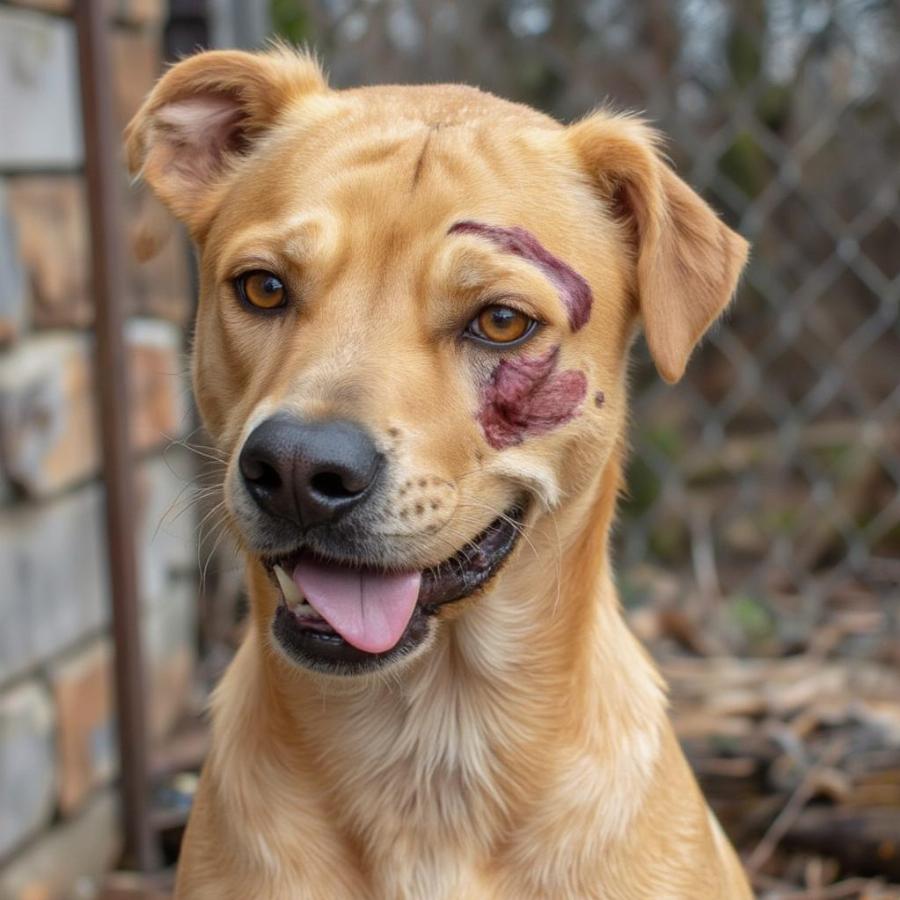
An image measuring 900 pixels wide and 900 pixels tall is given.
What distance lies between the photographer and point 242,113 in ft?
9.78

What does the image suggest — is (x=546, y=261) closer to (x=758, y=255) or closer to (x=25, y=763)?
(x=25, y=763)

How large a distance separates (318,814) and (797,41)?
4.11 m

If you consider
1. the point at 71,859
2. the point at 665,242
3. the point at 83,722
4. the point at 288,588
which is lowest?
the point at 71,859

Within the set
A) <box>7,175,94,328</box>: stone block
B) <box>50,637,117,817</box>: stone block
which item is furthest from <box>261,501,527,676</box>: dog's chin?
<box>50,637,117,817</box>: stone block

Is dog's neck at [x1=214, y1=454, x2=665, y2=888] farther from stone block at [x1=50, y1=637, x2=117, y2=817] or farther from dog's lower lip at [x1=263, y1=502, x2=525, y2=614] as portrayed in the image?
stone block at [x1=50, y1=637, x2=117, y2=817]

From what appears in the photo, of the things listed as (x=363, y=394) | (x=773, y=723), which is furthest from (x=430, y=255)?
(x=773, y=723)

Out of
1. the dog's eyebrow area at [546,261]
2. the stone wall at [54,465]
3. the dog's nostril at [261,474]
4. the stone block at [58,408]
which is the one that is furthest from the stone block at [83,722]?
the dog's eyebrow area at [546,261]

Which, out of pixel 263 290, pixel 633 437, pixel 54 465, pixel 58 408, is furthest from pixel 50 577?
pixel 633 437

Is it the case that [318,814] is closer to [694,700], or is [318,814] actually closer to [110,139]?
[110,139]

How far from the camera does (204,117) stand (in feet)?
9.74

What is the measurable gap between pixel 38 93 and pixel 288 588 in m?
2.12

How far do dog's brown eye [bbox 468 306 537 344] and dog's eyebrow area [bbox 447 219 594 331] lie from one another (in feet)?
0.30

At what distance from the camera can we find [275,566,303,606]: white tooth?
7.91 ft

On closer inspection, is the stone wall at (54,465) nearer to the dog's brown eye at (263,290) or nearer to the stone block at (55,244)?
the stone block at (55,244)
